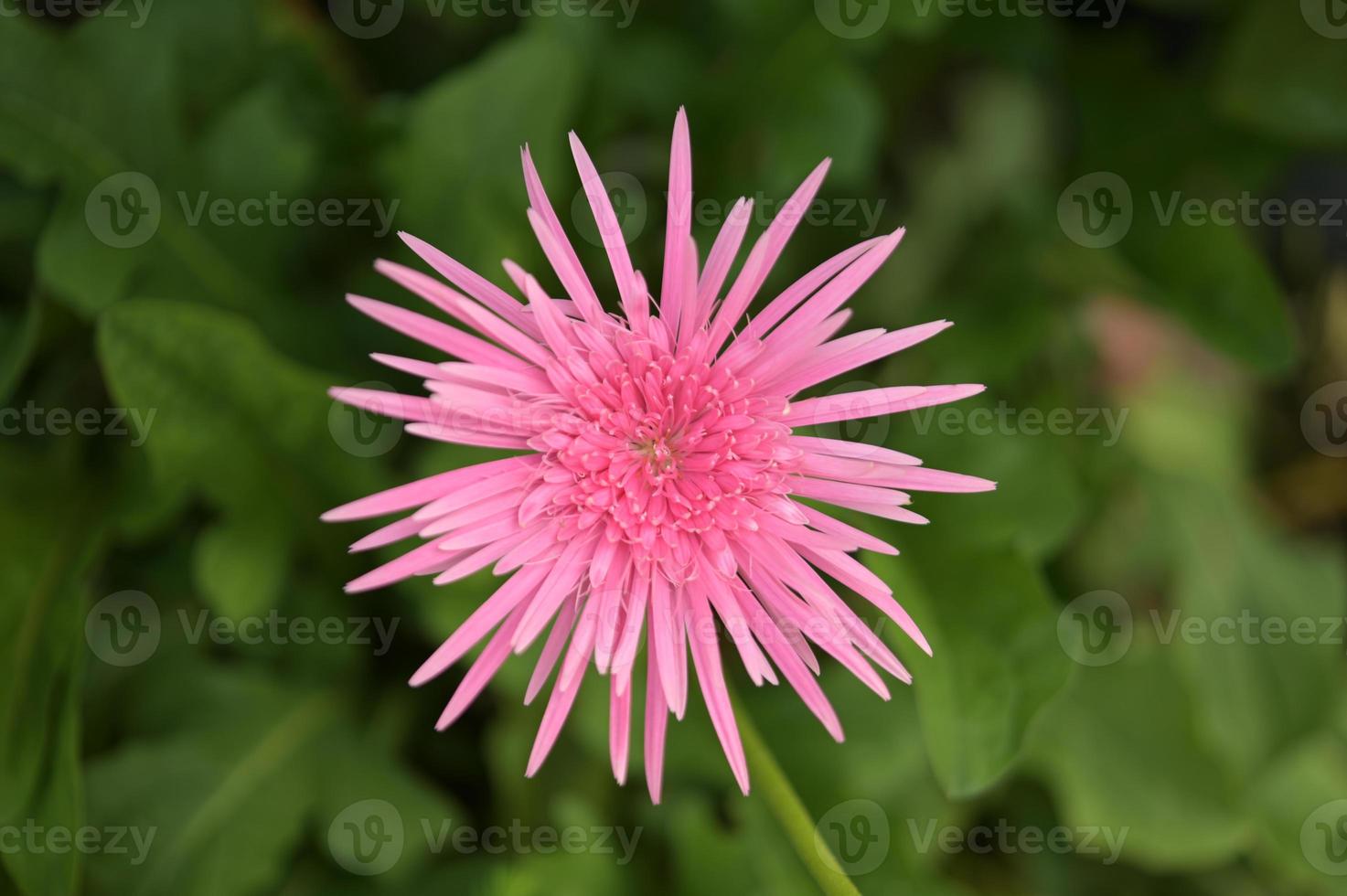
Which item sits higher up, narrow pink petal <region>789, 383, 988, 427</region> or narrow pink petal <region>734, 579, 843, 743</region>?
narrow pink petal <region>789, 383, 988, 427</region>

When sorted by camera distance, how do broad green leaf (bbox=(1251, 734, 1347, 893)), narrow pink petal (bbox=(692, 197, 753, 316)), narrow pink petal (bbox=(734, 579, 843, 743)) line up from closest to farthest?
narrow pink petal (bbox=(692, 197, 753, 316)) → narrow pink petal (bbox=(734, 579, 843, 743)) → broad green leaf (bbox=(1251, 734, 1347, 893))

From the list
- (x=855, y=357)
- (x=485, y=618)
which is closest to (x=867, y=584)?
(x=855, y=357)

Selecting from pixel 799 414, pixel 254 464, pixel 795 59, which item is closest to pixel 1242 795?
pixel 799 414

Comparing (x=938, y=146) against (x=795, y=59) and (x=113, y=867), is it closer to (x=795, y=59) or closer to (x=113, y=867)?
(x=795, y=59)

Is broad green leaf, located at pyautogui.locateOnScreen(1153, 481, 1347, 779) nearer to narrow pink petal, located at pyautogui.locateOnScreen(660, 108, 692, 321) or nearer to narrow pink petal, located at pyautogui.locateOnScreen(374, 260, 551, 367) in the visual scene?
narrow pink petal, located at pyautogui.locateOnScreen(660, 108, 692, 321)

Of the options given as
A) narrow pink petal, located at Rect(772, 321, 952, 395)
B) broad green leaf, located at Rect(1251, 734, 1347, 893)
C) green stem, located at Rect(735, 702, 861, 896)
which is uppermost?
narrow pink petal, located at Rect(772, 321, 952, 395)

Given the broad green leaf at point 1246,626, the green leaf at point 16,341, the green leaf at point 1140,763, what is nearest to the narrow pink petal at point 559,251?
the green leaf at point 16,341

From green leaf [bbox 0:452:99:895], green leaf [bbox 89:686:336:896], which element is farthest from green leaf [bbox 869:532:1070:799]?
green leaf [bbox 0:452:99:895]
